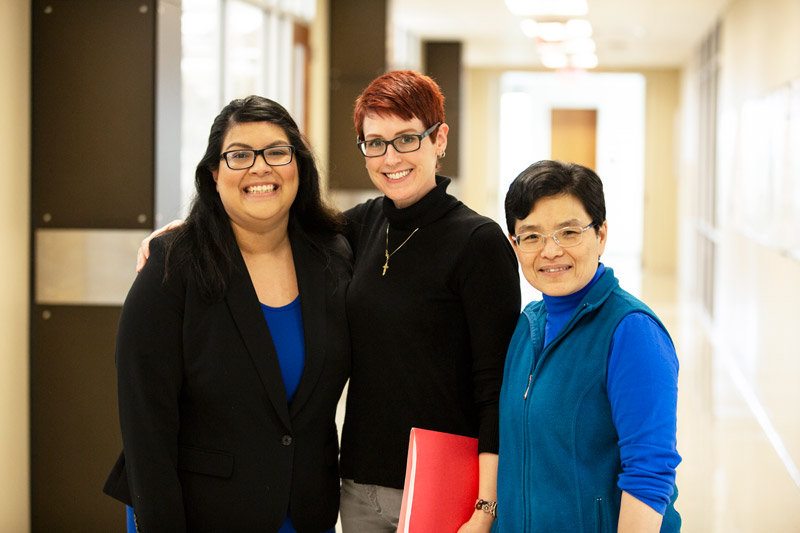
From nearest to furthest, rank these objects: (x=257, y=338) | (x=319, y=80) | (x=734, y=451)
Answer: (x=257, y=338), (x=734, y=451), (x=319, y=80)

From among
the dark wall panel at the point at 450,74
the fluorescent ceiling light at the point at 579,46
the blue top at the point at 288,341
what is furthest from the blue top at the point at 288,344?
the dark wall panel at the point at 450,74

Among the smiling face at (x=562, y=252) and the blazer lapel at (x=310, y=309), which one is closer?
the smiling face at (x=562, y=252)

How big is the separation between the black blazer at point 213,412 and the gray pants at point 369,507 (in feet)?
0.32

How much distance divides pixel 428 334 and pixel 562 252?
0.44 meters

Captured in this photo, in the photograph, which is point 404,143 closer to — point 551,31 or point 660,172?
point 551,31

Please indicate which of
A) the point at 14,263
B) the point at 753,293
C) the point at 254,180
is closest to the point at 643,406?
the point at 254,180

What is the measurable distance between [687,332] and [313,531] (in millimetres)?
8388

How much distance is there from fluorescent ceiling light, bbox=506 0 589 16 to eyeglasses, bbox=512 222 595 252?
8.47 m

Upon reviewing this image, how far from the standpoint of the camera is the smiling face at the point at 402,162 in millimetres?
2117

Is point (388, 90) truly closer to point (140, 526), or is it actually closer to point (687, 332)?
point (140, 526)

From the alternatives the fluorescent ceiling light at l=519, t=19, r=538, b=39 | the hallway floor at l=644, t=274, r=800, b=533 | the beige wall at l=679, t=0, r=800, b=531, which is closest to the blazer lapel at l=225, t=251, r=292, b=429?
the hallway floor at l=644, t=274, r=800, b=533

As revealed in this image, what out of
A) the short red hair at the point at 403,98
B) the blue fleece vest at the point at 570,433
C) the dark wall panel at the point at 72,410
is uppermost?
the short red hair at the point at 403,98

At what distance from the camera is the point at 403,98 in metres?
2.09

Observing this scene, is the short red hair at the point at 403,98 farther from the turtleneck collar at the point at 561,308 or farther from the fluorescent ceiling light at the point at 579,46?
the fluorescent ceiling light at the point at 579,46
